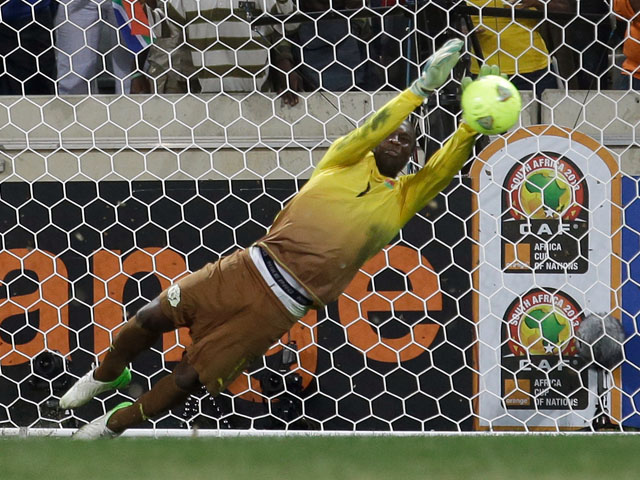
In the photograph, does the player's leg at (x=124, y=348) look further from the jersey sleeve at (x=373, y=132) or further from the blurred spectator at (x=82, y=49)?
the blurred spectator at (x=82, y=49)

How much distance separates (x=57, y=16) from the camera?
659 cm

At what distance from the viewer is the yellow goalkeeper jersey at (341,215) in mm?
4535

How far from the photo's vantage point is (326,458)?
15.0ft

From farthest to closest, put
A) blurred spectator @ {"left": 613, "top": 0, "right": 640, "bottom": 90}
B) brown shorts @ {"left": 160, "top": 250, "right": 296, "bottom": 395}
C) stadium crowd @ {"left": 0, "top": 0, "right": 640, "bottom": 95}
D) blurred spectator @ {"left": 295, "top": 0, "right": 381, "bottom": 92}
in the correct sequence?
blurred spectator @ {"left": 295, "top": 0, "right": 381, "bottom": 92}
stadium crowd @ {"left": 0, "top": 0, "right": 640, "bottom": 95}
blurred spectator @ {"left": 613, "top": 0, "right": 640, "bottom": 90}
brown shorts @ {"left": 160, "top": 250, "right": 296, "bottom": 395}

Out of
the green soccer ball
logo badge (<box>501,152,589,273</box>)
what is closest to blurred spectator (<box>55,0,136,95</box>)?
logo badge (<box>501,152,589,273</box>)

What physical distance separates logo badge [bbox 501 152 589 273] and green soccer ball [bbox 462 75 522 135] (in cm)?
168

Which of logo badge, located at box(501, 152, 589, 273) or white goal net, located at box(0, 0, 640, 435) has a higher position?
logo badge, located at box(501, 152, 589, 273)

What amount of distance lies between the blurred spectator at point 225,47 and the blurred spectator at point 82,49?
0.29 m

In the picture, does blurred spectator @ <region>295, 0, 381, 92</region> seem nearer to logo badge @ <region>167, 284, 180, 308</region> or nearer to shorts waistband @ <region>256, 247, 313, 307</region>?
shorts waistband @ <region>256, 247, 313, 307</region>

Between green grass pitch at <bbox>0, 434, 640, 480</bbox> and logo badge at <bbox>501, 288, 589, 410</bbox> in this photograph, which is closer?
green grass pitch at <bbox>0, 434, 640, 480</bbox>

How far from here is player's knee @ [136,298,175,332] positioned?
4566mm

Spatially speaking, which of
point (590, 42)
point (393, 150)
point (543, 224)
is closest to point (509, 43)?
point (590, 42)

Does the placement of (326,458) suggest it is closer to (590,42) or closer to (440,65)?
(440,65)

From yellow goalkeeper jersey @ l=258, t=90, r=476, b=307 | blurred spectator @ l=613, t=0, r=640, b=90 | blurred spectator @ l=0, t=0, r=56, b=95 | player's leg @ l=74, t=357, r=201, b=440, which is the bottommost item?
blurred spectator @ l=0, t=0, r=56, b=95
